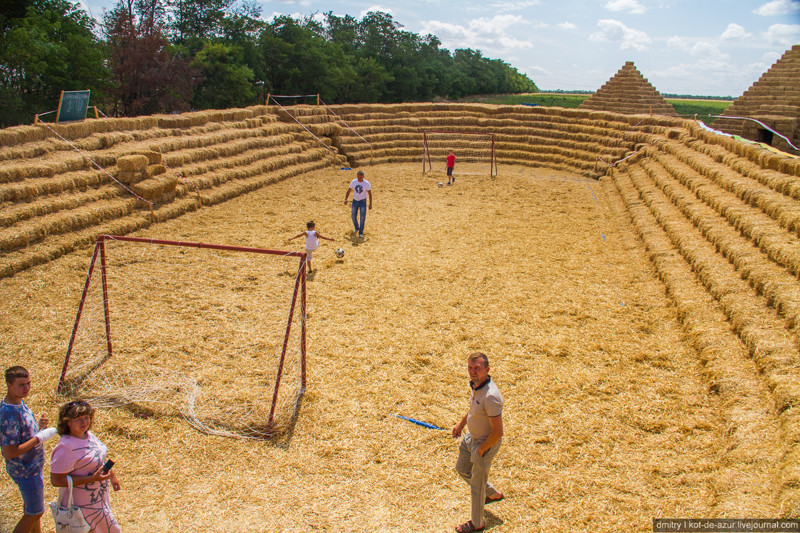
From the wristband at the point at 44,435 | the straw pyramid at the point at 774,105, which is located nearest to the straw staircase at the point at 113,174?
the wristband at the point at 44,435

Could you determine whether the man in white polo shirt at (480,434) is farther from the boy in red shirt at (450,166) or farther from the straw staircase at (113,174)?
the boy in red shirt at (450,166)

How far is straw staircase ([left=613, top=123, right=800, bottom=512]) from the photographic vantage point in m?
6.45

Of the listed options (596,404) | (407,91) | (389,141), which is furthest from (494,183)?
(407,91)

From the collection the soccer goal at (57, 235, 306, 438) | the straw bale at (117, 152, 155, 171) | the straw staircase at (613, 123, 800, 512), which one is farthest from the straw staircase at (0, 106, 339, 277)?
the straw staircase at (613, 123, 800, 512)

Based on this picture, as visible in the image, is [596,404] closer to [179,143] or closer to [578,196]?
[578,196]

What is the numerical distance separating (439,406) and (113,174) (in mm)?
13377

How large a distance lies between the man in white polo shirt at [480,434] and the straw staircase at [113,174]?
10.9m

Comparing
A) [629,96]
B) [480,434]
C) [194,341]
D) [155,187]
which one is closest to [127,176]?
[155,187]

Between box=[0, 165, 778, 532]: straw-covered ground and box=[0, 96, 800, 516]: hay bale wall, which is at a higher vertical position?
box=[0, 96, 800, 516]: hay bale wall

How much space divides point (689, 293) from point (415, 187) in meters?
13.7

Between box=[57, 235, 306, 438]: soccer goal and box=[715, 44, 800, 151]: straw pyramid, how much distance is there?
2989cm

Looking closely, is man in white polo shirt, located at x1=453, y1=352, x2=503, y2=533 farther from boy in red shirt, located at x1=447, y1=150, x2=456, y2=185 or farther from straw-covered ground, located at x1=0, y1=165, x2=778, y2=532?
boy in red shirt, located at x1=447, y1=150, x2=456, y2=185

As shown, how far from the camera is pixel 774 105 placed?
3112cm

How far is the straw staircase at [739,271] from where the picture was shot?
6.45 meters
